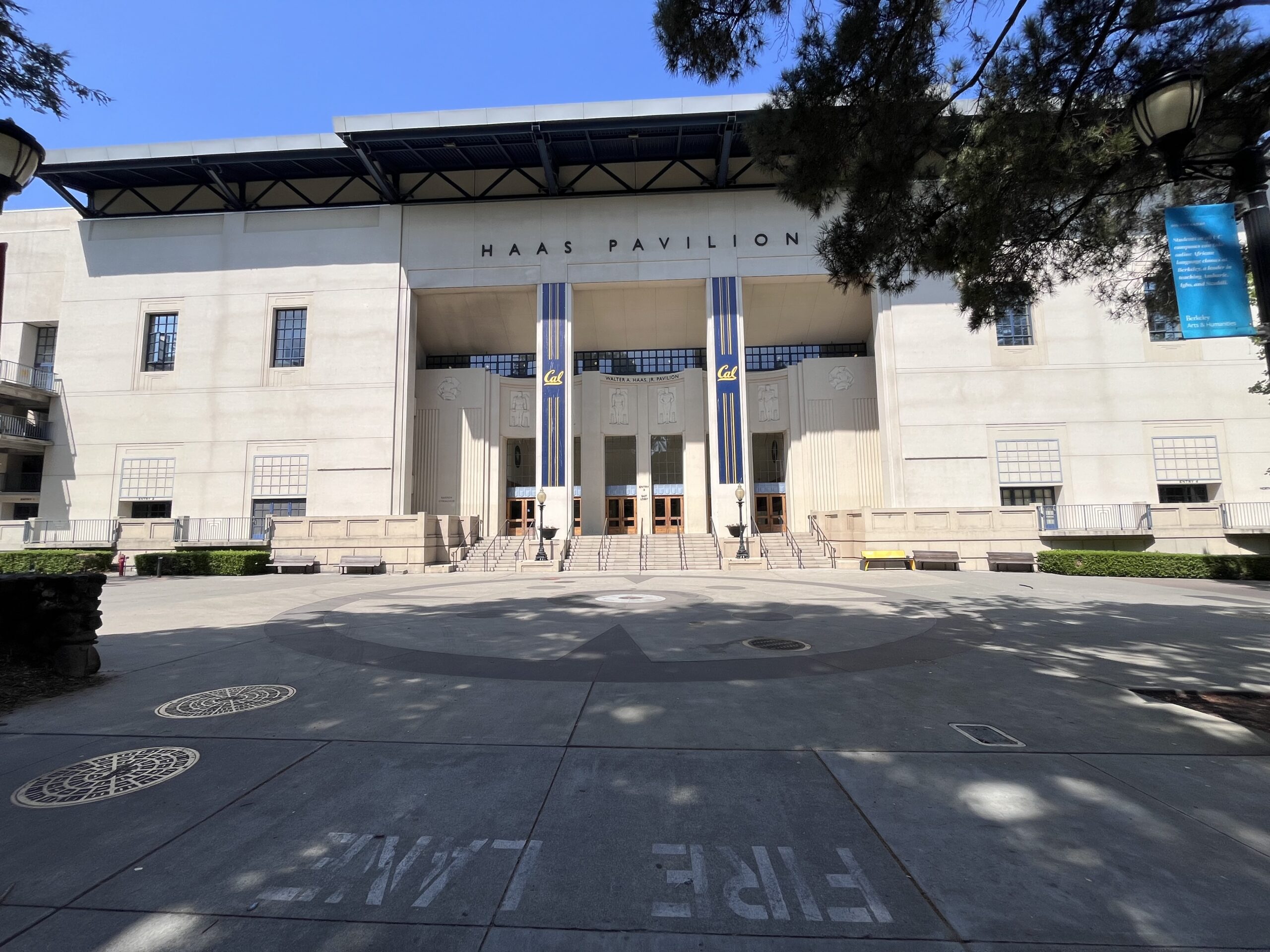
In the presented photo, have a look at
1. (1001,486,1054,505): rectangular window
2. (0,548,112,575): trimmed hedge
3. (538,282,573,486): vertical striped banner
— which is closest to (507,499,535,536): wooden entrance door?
(538,282,573,486): vertical striped banner

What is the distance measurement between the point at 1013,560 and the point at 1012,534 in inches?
88.6

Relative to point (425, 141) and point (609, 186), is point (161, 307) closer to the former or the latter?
point (425, 141)

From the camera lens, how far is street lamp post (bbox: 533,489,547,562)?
25.8 m

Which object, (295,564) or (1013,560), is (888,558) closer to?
(1013,560)

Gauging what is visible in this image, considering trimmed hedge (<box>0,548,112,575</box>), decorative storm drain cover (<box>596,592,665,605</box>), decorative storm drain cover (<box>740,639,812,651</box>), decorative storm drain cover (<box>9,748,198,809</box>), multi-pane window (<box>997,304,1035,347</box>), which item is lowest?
decorative storm drain cover (<box>596,592,665,605</box>)

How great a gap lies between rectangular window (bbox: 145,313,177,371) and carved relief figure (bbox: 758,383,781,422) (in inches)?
1247

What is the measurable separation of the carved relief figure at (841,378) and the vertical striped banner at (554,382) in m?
14.7

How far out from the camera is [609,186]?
108ft

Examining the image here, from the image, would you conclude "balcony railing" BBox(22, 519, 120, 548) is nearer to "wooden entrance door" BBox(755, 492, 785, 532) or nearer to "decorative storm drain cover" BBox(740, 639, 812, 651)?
"wooden entrance door" BBox(755, 492, 785, 532)

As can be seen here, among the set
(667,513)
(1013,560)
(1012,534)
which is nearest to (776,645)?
(1013,560)

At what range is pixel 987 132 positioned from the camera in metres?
6.72

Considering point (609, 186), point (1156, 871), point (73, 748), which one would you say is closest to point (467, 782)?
point (73, 748)

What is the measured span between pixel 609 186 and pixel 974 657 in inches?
1251

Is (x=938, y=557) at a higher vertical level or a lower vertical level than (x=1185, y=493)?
lower
